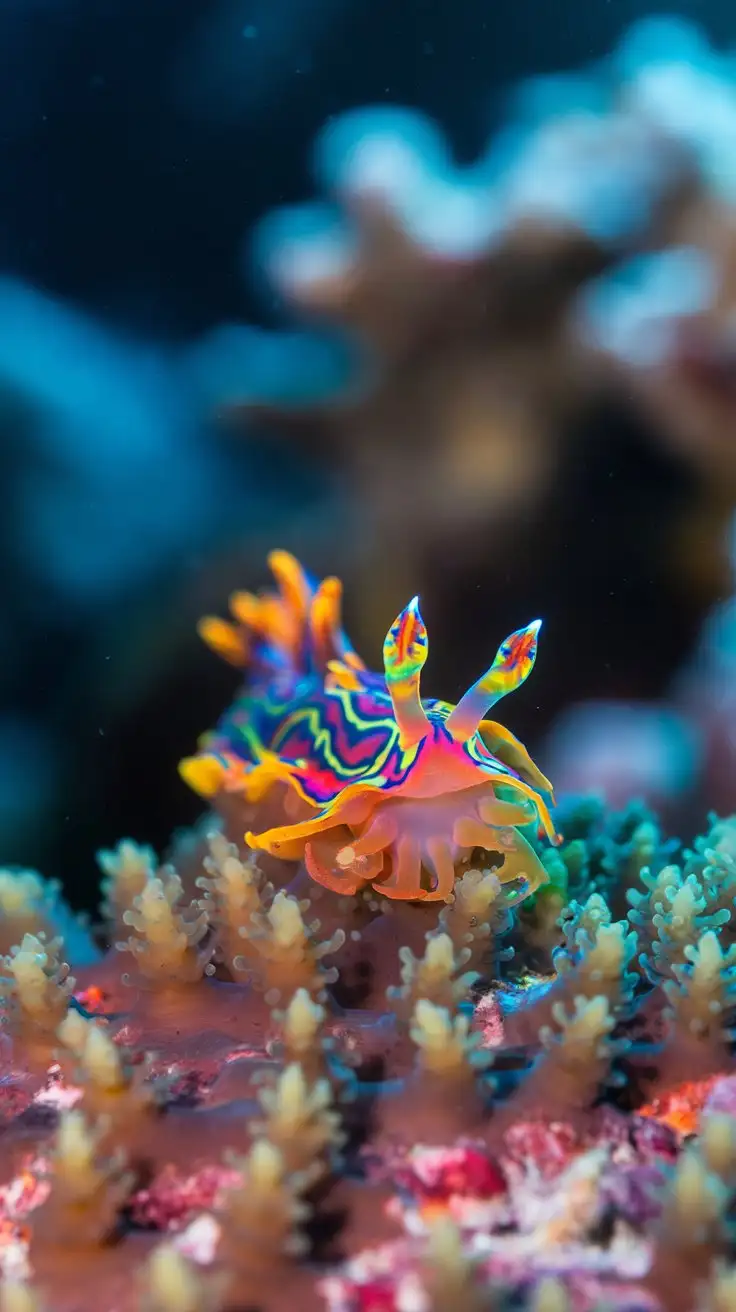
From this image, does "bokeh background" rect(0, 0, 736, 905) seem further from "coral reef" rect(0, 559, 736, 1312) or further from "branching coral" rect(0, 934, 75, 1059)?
"branching coral" rect(0, 934, 75, 1059)

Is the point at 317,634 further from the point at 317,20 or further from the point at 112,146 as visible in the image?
the point at 317,20

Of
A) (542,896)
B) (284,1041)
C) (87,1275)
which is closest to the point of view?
(87,1275)

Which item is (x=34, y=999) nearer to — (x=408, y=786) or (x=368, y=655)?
(x=408, y=786)

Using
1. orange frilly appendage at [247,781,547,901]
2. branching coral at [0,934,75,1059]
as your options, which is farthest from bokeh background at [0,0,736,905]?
branching coral at [0,934,75,1059]

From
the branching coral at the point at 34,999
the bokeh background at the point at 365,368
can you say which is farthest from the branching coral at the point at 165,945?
the bokeh background at the point at 365,368

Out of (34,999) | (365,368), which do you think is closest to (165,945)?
(34,999)

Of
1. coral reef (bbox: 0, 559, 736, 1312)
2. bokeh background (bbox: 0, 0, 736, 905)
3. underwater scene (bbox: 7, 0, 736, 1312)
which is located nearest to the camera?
coral reef (bbox: 0, 559, 736, 1312)

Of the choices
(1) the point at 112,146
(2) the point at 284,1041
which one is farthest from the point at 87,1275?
(1) the point at 112,146

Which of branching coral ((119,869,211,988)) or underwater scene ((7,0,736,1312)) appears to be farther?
branching coral ((119,869,211,988))
